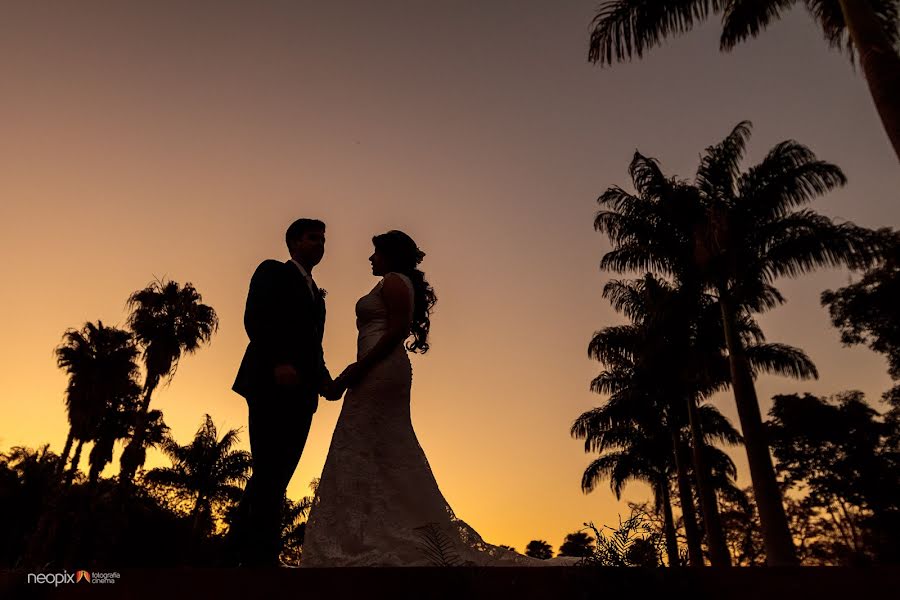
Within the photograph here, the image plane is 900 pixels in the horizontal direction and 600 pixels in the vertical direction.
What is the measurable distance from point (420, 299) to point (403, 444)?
1.13 m

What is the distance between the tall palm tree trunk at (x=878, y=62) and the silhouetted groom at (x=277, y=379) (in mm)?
6573

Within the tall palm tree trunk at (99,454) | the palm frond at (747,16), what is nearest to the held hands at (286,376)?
the palm frond at (747,16)

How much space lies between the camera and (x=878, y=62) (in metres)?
7.03

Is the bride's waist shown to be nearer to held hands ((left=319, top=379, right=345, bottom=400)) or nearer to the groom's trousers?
held hands ((left=319, top=379, right=345, bottom=400))

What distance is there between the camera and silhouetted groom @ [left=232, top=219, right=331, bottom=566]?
3346 mm

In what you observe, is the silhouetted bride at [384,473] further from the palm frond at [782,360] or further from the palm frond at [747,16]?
the palm frond at [782,360]

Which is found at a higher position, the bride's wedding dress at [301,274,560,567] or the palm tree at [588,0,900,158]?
the palm tree at [588,0,900,158]

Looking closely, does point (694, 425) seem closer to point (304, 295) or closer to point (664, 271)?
point (664, 271)

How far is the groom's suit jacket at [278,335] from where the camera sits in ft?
12.0

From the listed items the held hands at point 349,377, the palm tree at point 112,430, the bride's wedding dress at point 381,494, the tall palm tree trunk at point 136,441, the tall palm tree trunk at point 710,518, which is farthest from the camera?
the palm tree at point 112,430

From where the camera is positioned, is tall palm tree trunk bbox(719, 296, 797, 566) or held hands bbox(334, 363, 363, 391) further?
tall palm tree trunk bbox(719, 296, 797, 566)

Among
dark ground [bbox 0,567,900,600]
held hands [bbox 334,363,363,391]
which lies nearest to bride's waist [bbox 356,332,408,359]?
held hands [bbox 334,363,363,391]

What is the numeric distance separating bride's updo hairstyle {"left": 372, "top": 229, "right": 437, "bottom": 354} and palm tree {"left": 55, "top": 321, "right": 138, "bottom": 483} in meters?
26.7

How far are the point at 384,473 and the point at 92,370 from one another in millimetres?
27801
